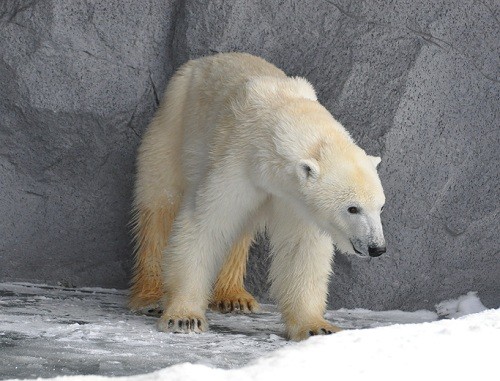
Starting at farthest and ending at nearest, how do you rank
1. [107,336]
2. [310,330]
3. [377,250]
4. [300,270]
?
1. [300,270]
2. [310,330]
3. [107,336]
4. [377,250]

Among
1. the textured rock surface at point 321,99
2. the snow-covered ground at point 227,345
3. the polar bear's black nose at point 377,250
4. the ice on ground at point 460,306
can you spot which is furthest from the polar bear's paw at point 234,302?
the polar bear's black nose at point 377,250

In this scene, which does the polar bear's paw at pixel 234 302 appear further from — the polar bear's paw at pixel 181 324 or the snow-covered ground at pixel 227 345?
the polar bear's paw at pixel 181 324

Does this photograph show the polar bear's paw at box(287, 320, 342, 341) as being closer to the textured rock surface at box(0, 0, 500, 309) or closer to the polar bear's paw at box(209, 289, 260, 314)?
the polar bear's paw at box(209, 289, 260, 314)

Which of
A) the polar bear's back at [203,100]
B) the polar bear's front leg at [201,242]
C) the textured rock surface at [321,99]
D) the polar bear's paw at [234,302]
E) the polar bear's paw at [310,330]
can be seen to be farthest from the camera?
the textured rock surface at [321,99]

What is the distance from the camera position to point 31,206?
567 cm

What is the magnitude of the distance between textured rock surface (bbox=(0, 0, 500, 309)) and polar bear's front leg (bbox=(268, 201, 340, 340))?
84cm

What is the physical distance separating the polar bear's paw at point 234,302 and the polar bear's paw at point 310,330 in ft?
2.47

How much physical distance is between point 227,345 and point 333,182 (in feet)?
2.56

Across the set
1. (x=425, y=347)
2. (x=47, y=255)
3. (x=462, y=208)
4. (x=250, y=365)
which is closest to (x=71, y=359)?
(x=250, y=365)

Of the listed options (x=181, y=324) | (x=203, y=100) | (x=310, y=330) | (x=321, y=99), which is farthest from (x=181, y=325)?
(x=321, y=99)

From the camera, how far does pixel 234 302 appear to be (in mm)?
5254

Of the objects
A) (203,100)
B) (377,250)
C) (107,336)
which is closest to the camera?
(377,250)

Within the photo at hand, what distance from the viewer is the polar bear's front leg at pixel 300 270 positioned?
178 inches

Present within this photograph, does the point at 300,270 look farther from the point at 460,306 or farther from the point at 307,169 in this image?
the point at 460,306
